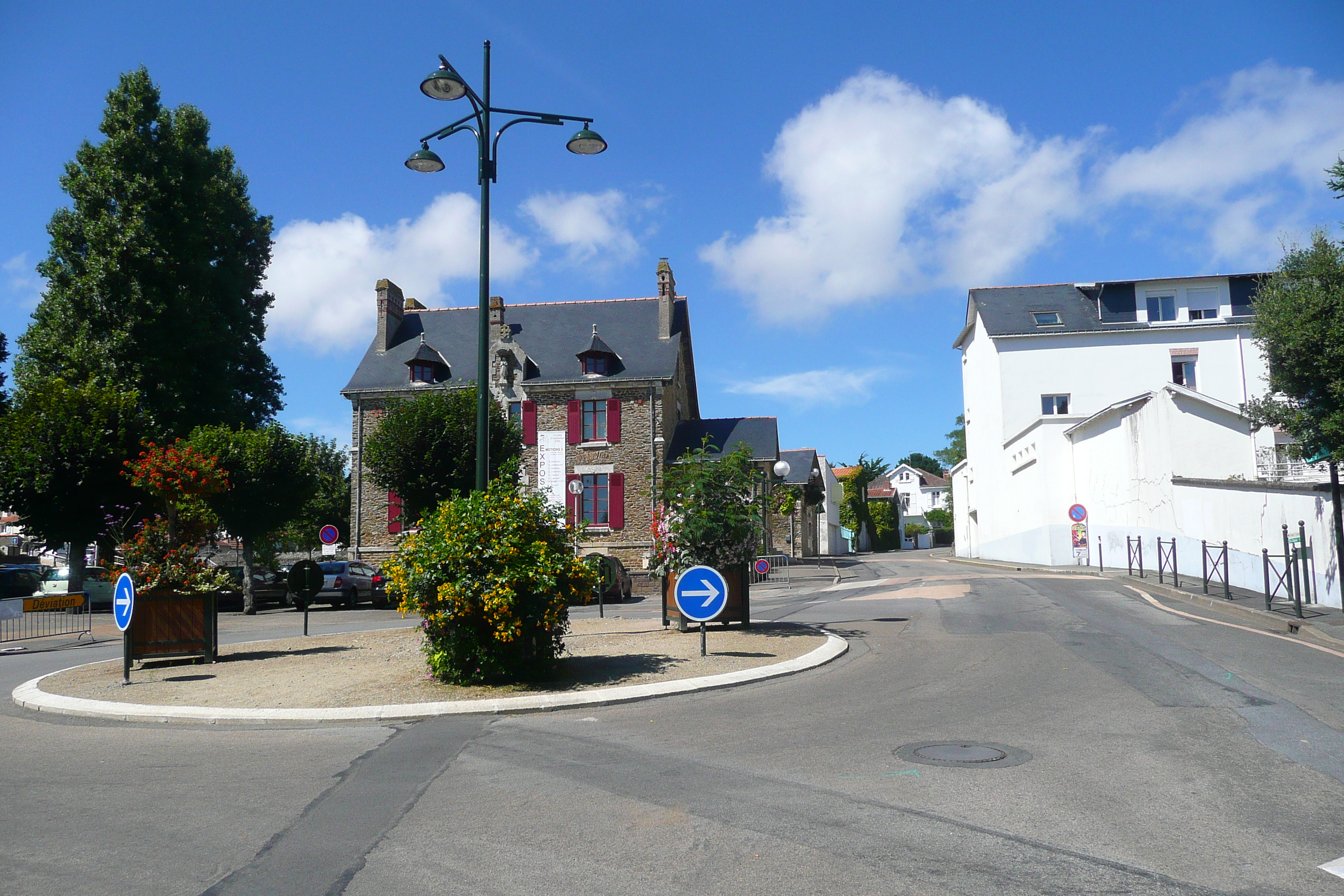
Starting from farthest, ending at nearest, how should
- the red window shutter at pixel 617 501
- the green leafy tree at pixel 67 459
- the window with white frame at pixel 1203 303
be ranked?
the window with white frame at pixel 1203 303
the red window shutter at pixel 617 501
the green leafy tree at pixel 67 459

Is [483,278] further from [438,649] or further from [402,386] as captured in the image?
[402,386]

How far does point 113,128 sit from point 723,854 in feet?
118

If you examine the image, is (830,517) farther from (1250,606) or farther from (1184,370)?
(1250,606)

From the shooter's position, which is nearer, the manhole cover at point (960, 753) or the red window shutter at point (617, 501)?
the manhole cover at point (960, 753)

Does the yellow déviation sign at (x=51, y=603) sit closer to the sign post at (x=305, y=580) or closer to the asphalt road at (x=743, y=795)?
the sign post at (x=305, y=580)

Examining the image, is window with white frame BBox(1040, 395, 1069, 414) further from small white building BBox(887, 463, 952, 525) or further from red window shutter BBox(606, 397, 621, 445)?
small white building BBox(887, 463, 952, 525)

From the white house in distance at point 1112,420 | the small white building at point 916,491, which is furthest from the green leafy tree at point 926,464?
the white house in distance at point 1112,420

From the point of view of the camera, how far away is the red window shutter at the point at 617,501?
119 ft

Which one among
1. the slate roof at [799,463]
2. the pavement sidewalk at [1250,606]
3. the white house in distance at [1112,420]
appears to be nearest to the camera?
the pavement sidewalk at [1250,606]

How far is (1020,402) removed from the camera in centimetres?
4206

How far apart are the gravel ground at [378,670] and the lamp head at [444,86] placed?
6949 mm

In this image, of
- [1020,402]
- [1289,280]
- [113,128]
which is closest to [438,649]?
[1289,280]

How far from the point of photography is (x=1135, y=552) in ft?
94.9

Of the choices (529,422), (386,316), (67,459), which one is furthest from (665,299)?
(67,459)
